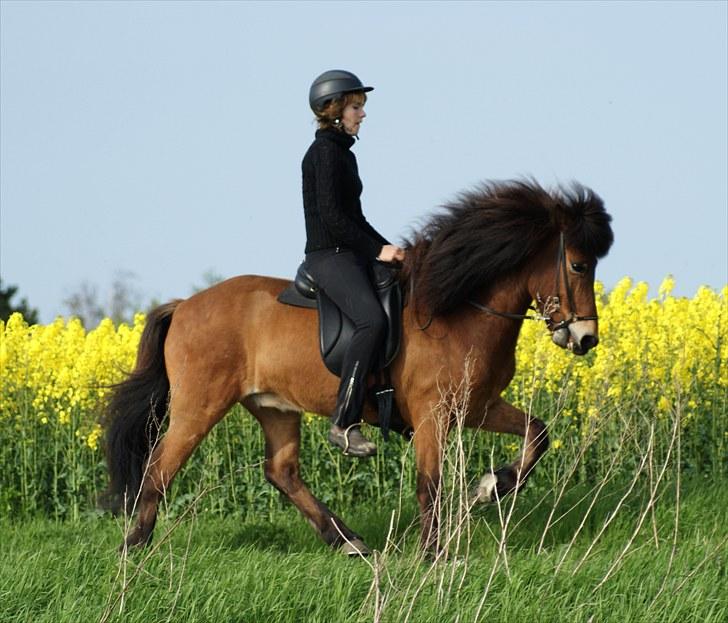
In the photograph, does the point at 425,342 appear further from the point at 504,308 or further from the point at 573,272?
the point at 573,272

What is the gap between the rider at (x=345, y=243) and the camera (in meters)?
7.73

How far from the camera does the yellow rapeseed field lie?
1119 centimetres

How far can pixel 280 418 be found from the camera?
8.88m

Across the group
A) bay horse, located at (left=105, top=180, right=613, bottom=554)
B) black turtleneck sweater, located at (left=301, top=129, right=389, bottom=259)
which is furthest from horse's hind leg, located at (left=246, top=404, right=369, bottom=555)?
black turtleneck sweater, located at (left=301, top=129, right=389, bottom=259)

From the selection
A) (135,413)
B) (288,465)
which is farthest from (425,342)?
(135,413)

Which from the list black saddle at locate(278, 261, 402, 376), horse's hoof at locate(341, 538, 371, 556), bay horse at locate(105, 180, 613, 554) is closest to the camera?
bay horse at locate(105, 180, 613, 554)

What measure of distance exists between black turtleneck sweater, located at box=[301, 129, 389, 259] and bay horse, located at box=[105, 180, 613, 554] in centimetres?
38

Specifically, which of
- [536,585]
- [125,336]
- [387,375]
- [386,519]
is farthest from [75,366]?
[536,585]

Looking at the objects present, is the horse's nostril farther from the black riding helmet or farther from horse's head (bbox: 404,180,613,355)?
the black riding helmet

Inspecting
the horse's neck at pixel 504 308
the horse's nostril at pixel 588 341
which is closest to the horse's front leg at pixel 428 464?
the horse's neck at pixel 504 308

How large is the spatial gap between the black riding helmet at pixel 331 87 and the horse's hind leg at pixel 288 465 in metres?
2.24

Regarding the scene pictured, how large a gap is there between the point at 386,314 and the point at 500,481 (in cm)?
128

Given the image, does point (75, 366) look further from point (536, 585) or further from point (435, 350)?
point (536, 585)

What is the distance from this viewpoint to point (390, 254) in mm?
7797
